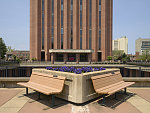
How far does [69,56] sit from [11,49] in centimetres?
9218

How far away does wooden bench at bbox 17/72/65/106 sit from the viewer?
14.8ft

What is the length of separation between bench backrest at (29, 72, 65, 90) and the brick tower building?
39009mm

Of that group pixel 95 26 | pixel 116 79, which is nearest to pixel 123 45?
pixel 95 26

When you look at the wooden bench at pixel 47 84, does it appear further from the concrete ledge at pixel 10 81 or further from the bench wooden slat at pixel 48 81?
the concrete ledge at pixel 10 81

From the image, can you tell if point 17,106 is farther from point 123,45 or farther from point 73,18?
point 123,45

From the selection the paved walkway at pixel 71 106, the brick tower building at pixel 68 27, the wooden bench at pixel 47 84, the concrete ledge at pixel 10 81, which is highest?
the brick tower building at pixel 68 27

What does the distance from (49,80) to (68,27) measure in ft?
139

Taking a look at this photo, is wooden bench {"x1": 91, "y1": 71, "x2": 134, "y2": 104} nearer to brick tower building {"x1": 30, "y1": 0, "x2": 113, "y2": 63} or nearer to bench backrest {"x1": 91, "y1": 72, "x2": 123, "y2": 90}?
bench backrest {"x1": 91, "y1": 72, "x2": 123, "y2": 90}

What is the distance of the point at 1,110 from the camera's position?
4.25 metres

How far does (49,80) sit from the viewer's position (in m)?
5.15

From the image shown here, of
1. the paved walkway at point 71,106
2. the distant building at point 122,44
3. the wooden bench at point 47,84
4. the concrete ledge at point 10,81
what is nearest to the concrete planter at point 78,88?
the paved walkway at point 71,106

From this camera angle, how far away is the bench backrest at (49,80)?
4.65 metres

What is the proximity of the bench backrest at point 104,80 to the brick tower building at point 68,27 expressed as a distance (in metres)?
38.7

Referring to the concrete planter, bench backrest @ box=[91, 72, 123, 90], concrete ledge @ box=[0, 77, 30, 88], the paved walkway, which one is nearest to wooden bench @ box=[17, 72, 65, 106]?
the concrete planter
